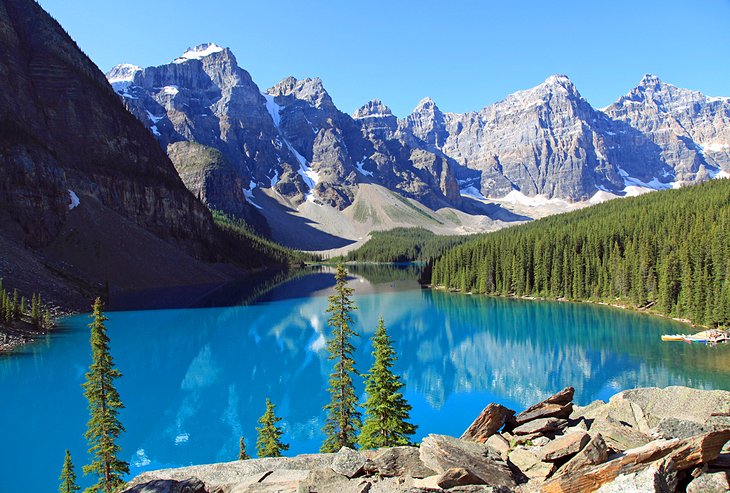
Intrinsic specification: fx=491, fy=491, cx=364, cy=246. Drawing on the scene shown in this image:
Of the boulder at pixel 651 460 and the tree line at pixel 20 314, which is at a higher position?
the boulder at pixel 651 460

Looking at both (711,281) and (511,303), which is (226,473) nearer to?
(711,281)

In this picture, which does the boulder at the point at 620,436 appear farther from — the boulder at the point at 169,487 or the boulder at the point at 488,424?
the boulder at the point at 169,487

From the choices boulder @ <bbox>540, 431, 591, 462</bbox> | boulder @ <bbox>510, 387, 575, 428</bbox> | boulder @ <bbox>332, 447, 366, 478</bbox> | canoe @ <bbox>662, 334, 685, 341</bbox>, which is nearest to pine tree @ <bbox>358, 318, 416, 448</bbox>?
boulder @ <bbox>510, 387, 575, 428</bbox>

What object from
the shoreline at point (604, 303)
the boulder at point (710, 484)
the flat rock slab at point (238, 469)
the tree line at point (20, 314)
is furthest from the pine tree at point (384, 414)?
the tree line at point (20, 314)

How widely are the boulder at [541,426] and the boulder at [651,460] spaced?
3.70m

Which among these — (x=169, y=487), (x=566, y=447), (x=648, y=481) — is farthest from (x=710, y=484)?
(x=169, y=487)

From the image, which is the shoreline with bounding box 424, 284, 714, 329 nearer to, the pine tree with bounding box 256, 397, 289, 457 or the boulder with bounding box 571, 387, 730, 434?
the boulder with bounding box 571, 387, 730, 434

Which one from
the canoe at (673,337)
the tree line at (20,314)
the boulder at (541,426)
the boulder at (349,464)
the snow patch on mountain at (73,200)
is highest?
the snow patch on mountain at (73,200)

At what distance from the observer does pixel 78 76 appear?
458ft

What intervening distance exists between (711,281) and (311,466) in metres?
63.0

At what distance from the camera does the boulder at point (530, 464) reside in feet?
35.7

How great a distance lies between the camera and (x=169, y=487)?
35.8 feet

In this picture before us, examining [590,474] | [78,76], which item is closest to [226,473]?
[590,474]

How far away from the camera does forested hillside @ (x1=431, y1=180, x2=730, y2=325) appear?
61125 millimetres
